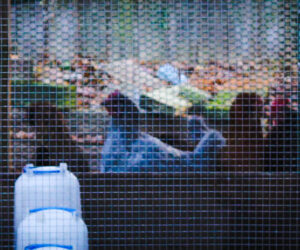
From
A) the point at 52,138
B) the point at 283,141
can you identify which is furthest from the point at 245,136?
the point at 52,138

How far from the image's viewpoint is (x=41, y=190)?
3434 millimetres

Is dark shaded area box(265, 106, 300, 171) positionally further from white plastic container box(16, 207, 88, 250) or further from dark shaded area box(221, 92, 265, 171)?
white plastic container box(16, 207, 88, 250)

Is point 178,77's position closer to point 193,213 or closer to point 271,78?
point 271,78

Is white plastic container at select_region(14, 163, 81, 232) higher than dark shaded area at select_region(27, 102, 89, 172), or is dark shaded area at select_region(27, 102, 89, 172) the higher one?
dark shaded area at select_region(27, 102, 89, 172)

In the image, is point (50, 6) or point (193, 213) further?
point (193, 213)

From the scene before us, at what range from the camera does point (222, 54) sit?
11.8 ft

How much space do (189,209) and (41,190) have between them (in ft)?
2.99

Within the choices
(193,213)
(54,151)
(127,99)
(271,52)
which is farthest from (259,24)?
(54,151)

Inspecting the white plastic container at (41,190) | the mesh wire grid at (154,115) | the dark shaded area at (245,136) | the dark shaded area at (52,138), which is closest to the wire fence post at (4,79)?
the mesh wire grid at (154,115)

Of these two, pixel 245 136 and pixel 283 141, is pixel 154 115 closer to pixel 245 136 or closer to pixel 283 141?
pixel 245 136

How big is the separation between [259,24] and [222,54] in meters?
0.29

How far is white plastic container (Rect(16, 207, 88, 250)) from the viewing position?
324 cm

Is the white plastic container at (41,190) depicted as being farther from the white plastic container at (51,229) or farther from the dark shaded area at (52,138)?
the dark shaded area at (52,138)

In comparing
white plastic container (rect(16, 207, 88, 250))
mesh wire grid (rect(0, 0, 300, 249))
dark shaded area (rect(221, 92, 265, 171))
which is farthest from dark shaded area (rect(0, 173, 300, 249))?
white plastic container (rect(16, 207, 88, 250))
